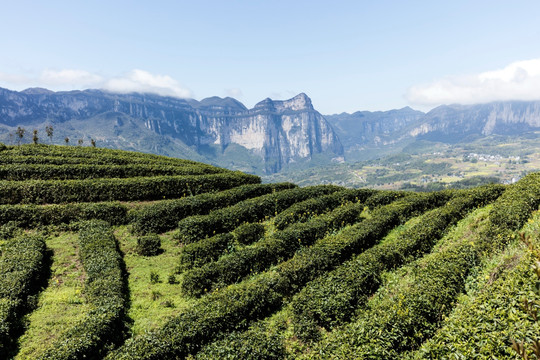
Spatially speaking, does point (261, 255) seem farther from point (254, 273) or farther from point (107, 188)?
point (107, 188)

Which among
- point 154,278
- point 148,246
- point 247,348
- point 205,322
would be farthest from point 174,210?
point 247,348

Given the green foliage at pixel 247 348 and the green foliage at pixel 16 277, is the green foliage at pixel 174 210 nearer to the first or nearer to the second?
the green foliage at pixel 16 277

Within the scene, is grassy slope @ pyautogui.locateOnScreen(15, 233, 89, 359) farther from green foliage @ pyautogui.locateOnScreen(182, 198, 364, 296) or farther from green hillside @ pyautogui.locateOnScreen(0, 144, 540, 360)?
green foliage @ pyautogui.locateOnScreen(182, 198, 364, 296)

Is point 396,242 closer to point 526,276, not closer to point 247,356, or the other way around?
point 526,276

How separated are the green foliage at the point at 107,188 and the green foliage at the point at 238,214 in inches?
333

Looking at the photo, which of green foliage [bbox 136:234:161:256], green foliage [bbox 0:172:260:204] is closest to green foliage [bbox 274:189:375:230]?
green foliage [bbox 136:234:161:256]

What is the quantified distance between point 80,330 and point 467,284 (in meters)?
20.6

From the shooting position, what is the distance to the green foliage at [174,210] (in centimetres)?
3061

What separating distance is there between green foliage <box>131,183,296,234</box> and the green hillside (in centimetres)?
15

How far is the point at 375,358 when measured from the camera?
1191 cm

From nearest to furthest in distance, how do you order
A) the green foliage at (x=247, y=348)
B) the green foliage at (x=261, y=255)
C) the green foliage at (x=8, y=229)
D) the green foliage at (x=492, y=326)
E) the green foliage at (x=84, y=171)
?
the green foliage at (x=492, y=326)
the green foliage at (x=247, y=348)
the green foliage at (x=261, y=255)
the green foliage at (x=8, y=229)
the green foliage at (x=84, y=171)

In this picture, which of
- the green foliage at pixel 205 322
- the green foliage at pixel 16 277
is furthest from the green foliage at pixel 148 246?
the green foliage at pixel 205 322

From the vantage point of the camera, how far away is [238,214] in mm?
31969

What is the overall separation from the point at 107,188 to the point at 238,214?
16261 millimetres
